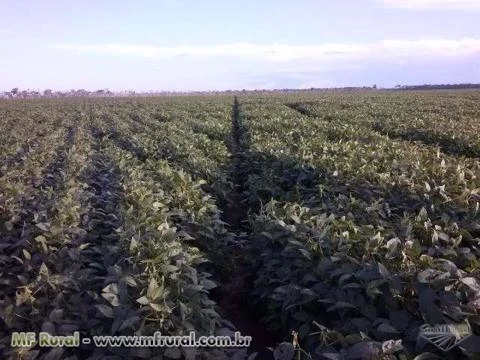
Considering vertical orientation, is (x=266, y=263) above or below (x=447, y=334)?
below

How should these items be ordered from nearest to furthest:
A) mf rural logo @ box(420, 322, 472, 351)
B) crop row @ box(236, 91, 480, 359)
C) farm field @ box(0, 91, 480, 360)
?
1. mf rural logo @ box(420, 322, 472, 351)
2. crop row @ box(236, 91, 480, 359)
3. farm field @ box(0, 91, 480, 360)

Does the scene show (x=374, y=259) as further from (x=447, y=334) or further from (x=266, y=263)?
(x=266, y=263)

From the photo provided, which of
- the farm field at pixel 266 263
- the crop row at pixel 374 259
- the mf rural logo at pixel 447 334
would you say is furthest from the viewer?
the farm field at pixel 266 263

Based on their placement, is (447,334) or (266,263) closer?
(447,334)

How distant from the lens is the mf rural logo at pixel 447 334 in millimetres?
2047

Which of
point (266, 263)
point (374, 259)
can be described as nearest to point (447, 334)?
point (374, 259)

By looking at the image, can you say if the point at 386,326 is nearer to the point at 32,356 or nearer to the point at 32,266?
the point at 32,356

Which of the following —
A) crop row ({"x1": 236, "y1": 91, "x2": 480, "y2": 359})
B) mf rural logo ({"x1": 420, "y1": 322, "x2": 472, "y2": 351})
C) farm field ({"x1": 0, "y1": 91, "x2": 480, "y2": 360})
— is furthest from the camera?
farm field ({"x1": 0, "y1": 91, "x2": 480, "y2": 360})

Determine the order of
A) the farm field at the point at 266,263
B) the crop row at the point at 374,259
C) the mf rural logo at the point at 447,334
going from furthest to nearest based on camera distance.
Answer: the farm field at the point at 266,263
the crop row at the point at 374,259
the mf rural logo at the point at 447,334

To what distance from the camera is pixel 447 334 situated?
2.07 m

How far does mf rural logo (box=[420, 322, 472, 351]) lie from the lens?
205cm

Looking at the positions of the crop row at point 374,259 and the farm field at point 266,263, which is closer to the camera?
the crop row at point 374,259

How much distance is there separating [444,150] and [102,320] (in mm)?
9720

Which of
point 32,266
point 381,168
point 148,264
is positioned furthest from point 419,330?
point 381,168
